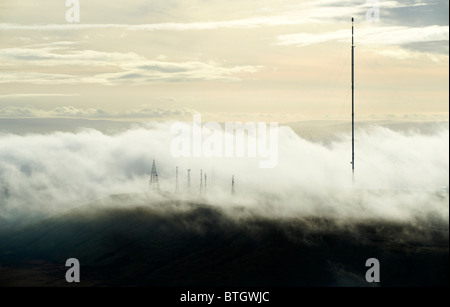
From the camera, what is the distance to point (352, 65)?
172 metres
